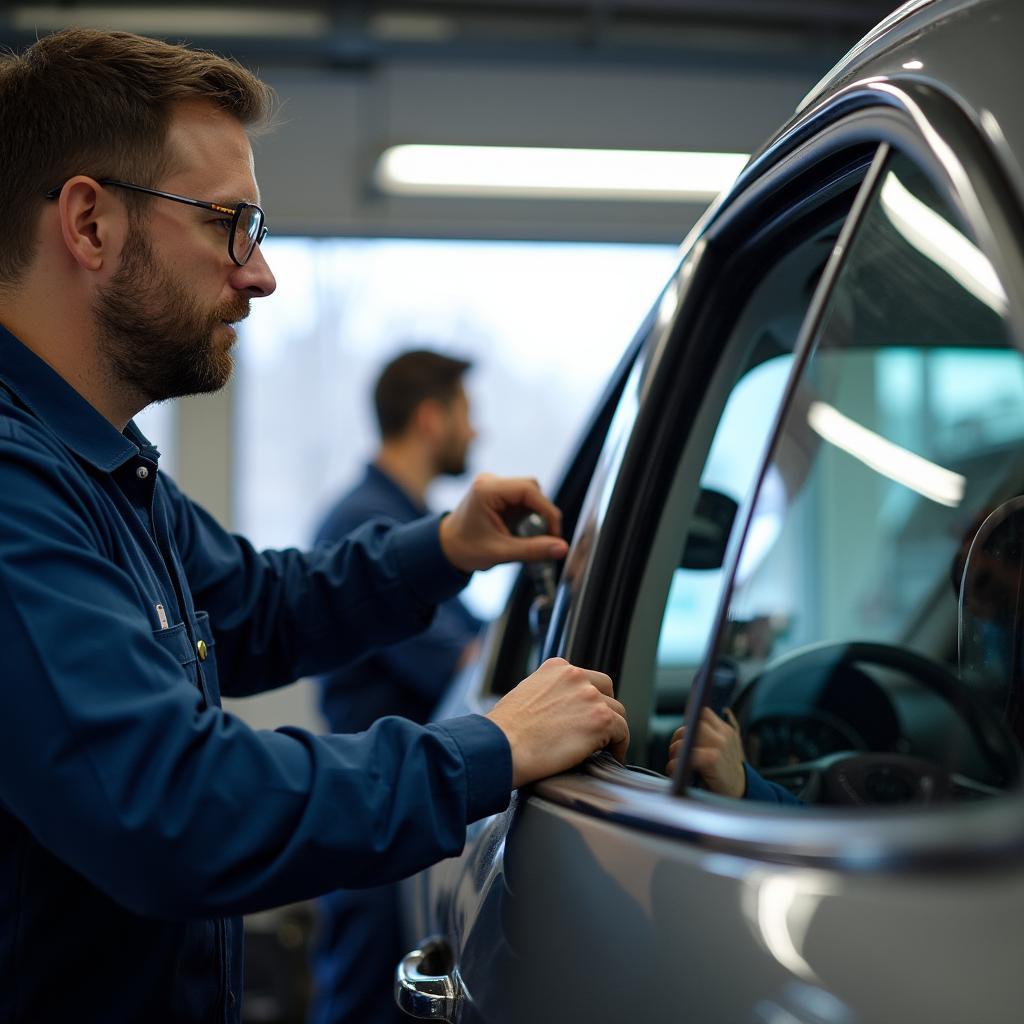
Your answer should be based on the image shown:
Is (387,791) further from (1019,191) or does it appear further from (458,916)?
(1019,191)

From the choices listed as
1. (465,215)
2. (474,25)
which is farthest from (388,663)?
(474,25)

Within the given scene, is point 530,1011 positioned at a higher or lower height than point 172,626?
lower

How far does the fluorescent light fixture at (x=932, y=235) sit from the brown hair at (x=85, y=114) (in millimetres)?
810

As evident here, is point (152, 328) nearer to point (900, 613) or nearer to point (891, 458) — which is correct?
point (891, 458)

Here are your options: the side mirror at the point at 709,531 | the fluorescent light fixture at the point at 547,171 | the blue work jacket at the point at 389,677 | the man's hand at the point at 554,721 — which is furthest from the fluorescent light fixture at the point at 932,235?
the fluorescent light fixture at the point at 547,171

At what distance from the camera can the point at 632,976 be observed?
0.80 metres

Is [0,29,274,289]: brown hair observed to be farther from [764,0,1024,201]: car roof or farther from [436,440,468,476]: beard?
[436,440,468,476]: beard

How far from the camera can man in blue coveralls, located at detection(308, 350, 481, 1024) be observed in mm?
3150

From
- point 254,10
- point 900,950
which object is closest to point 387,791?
point 900,950

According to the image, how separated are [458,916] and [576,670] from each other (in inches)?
13.5

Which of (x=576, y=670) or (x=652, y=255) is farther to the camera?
(x=652, y=255)

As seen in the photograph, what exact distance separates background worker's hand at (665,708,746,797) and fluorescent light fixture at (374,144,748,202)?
4.25m

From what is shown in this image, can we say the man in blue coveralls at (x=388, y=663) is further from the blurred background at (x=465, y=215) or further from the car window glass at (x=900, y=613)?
the blurred background at (x=465, y=215)

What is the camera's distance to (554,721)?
1.09 m
